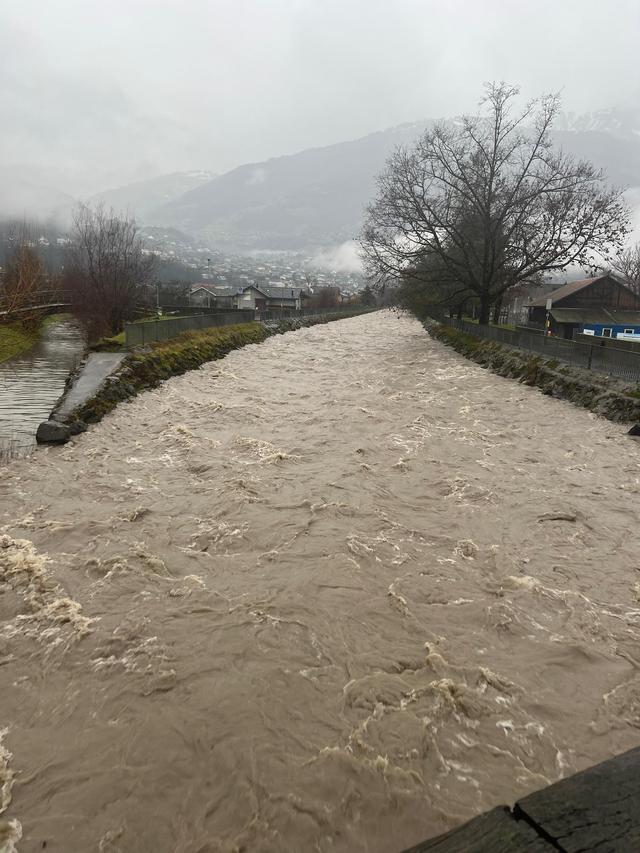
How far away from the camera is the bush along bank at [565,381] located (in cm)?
1609

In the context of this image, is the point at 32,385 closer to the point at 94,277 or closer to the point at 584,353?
the point at 94,277

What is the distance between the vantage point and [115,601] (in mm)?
6148

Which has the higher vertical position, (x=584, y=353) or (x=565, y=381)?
(x=584, y=353)

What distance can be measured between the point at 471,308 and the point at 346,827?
203 feet

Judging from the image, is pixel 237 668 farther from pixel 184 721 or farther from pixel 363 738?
pixel 363 738

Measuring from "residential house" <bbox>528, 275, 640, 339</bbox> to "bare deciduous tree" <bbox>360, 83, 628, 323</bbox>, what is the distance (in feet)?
55.0

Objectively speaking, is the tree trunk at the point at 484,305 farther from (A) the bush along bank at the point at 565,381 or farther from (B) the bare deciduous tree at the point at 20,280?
(B) the bare deciduous tree at the point at 20,280

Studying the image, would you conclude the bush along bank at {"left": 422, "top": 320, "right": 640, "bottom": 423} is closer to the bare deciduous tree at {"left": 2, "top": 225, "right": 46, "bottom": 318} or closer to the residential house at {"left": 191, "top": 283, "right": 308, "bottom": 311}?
the bare deciduous tree at {"left": 2, "top": 225, "right": 46, "bottom": 318}

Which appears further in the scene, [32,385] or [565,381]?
[32,385]

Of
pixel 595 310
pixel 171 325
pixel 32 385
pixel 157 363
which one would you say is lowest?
pixel 32 385

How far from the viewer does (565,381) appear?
20.0 m

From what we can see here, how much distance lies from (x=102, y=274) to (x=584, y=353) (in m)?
32.4

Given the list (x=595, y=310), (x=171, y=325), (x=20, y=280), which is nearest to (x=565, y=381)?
(x=171, y=325)

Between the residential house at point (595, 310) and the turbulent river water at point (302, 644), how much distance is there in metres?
43.6
